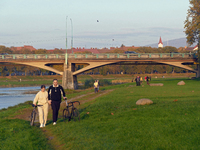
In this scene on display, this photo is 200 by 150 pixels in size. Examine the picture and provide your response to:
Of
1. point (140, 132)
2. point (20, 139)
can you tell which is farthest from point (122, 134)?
point (20, 139)

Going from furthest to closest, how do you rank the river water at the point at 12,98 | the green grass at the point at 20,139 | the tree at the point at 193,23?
the tree at the point at 193,23 < the river water at the point at 12,98 < the green grass at the point at 20,139

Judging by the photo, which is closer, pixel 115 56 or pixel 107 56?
pixel 107 56

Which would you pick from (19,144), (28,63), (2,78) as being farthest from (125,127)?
(2,78)

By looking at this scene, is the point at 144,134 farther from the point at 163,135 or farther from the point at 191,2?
the point at 191,2

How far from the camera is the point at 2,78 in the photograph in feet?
269

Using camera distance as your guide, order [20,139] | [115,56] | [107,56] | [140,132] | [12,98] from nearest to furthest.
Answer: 1. [140,132]
2. [20,139]
3. [12,98]
4. [107,56]
5. [115,56]

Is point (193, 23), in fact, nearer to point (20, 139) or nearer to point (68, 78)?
point (68, 78)

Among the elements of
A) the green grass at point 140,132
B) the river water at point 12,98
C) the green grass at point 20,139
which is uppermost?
the green grass at point 140,132

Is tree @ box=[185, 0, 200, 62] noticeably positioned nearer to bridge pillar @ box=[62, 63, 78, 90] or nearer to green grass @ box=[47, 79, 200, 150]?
bridge pillar @ box=[62, 63, 78, 90]

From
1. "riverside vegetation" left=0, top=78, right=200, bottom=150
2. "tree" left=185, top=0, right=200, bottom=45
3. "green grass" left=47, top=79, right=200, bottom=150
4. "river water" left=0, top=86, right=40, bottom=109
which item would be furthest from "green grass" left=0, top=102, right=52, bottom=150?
"tree" left=185, top=0, right=200, bottom=45

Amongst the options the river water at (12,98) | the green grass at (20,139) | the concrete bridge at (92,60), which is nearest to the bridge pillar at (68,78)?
the concrete bridge at (92,60)

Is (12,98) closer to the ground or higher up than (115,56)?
closer to the ground

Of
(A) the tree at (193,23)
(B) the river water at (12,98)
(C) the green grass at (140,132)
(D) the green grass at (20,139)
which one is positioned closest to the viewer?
(C) the green grass at (140,132)

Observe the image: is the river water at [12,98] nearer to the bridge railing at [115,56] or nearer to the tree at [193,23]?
the bridge railing at [115,56]
